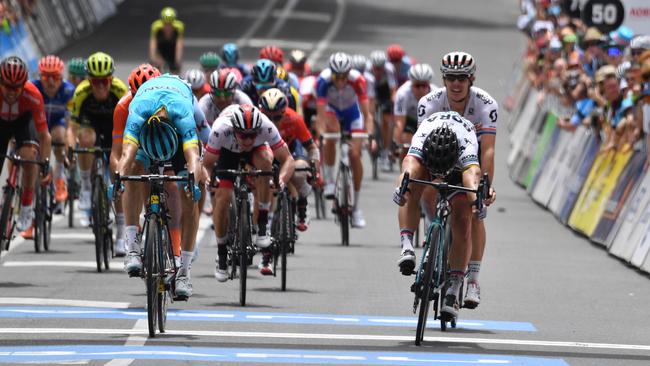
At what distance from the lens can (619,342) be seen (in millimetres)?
13992

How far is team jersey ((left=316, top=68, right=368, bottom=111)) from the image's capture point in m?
22.4

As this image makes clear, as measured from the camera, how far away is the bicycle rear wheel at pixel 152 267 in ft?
43.2

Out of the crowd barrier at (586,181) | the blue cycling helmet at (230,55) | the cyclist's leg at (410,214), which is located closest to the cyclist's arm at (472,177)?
the cyclist's leg at (410,214)

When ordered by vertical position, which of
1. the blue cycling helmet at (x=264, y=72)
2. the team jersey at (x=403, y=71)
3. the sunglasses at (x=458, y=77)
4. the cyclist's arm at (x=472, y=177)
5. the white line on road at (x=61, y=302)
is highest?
the sunglasses at (x=458, y=77)

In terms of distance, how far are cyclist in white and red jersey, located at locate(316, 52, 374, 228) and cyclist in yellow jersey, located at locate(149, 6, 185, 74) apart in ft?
29.6

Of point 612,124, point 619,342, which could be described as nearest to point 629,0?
point 612,124

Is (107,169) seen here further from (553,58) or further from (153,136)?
(553,58)

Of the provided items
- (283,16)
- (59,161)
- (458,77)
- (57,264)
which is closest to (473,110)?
(458,77)

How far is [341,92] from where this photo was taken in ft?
73.6

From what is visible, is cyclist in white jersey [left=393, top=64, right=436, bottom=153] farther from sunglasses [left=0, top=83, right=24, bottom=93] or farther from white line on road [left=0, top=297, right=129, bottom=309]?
white line on road [left=0, top=297, right=129, bottom=309]

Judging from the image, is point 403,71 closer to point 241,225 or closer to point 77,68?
point 77,68

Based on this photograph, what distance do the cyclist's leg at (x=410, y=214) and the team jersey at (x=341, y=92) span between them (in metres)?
8.40

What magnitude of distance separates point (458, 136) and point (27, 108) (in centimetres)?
565

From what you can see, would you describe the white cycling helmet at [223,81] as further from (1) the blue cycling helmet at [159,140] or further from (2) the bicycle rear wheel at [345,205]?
(2) the bicycle rear wheel at [345,205]
